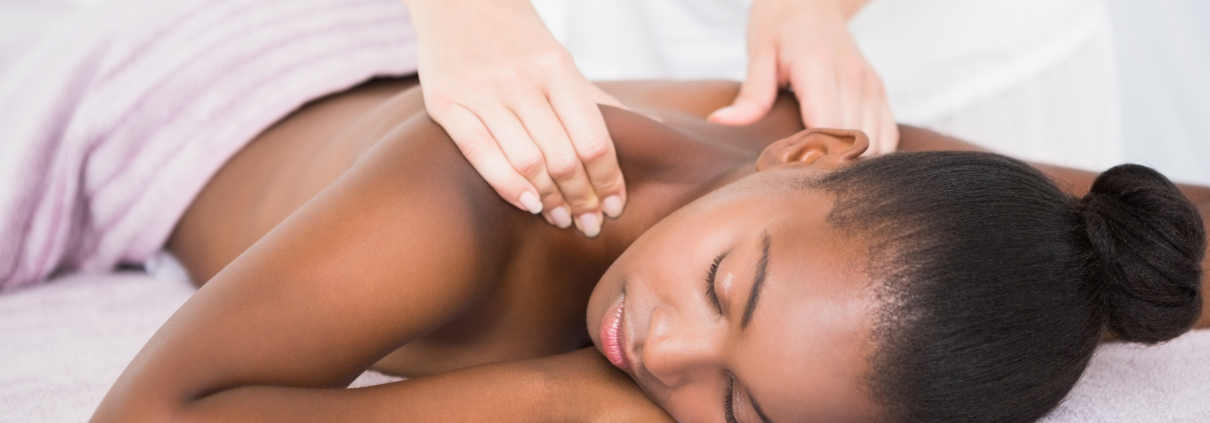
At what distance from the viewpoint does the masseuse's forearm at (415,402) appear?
64 cm

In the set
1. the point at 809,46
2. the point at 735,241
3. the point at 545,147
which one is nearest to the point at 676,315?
the point at 735,241

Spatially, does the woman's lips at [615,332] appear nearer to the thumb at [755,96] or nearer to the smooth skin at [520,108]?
the smooth skin at [520,108]

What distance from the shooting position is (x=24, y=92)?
1.29 m

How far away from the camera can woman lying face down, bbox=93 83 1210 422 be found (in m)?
0.70

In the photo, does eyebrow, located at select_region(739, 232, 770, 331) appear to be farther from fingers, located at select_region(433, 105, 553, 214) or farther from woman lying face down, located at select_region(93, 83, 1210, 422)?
fingers, located at select_region(433, 105, 553, 214)

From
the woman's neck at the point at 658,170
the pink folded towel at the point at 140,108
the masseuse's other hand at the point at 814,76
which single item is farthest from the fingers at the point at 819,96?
the pink folded towel at the point at 140,108

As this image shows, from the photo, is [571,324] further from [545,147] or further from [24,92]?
[24,92]

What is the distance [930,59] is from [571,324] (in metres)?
1.12

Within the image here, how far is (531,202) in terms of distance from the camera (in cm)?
90

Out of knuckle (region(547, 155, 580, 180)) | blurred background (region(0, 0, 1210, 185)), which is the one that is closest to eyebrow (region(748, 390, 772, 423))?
knuckle (region(547, 155, 580, 180))

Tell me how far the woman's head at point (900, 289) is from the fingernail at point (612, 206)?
0.34ft

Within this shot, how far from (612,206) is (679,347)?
0.25m

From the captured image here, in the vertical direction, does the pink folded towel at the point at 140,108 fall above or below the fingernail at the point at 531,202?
above

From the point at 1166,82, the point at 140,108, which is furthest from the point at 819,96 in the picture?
the point at 1166,82
